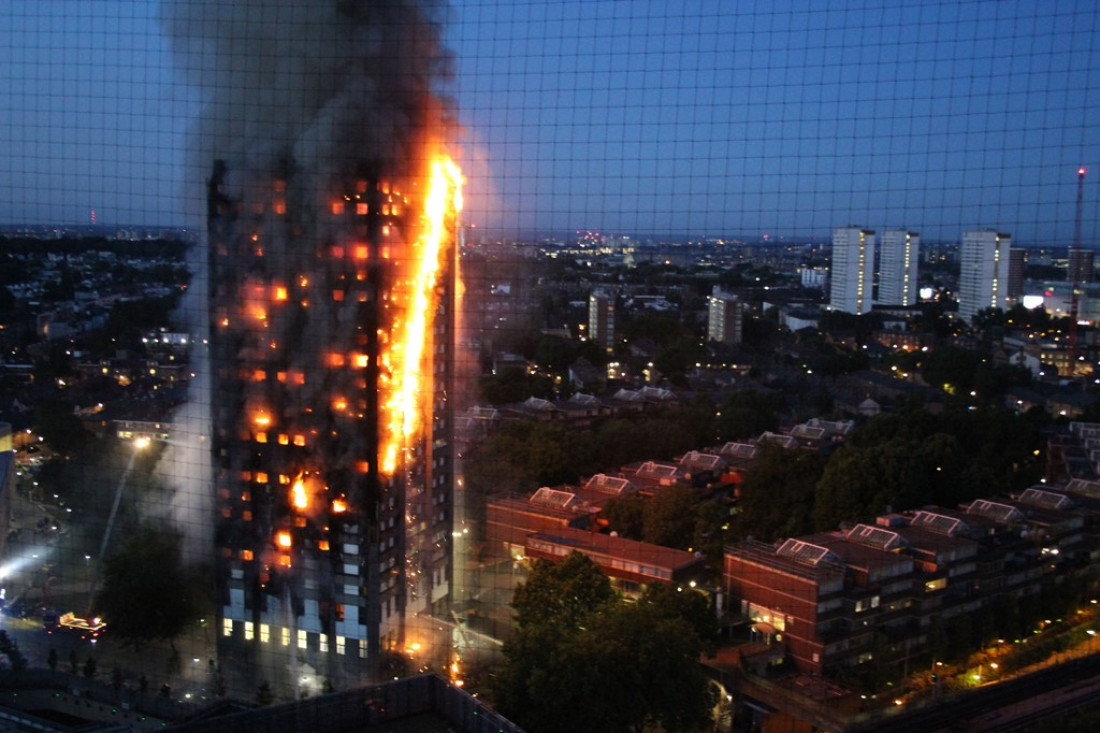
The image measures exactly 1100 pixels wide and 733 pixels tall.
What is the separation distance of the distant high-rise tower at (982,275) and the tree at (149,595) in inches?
146

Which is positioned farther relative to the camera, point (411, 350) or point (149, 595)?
point (149, 595)

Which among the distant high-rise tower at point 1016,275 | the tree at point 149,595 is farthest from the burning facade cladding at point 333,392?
the distant high-rise tower at point 1016,275

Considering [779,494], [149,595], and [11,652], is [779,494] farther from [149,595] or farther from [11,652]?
[11,652]

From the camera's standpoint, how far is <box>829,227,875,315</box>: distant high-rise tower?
782 centimetres

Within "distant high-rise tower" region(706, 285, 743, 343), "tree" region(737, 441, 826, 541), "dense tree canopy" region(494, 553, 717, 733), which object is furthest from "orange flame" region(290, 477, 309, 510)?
"distant high-rise tower" region(706, 285, 743, 343)

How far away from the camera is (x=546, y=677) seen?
3156mm

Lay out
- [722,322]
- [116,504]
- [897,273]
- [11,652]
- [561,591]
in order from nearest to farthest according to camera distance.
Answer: [11,652] < [561,591] < [116,504] < [897,273] < [722,322]

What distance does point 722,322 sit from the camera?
1079 cm

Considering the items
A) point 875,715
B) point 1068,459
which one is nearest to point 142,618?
point 875,715

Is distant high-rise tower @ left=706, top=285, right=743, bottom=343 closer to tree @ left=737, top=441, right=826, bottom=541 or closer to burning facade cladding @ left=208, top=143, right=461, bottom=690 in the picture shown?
tree @ left=737, top=441, right=826, bottom=541

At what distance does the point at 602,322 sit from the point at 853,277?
280 cm

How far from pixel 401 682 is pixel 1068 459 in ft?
21.4

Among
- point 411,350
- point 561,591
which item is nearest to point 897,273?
point 561,591

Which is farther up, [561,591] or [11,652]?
[561,591]
